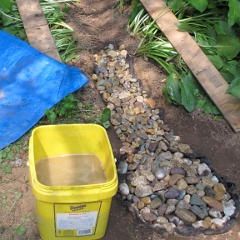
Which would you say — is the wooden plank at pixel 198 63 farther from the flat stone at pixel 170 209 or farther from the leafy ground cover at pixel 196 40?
the flat stone at pixel 170 209

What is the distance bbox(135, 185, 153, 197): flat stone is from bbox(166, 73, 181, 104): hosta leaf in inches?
31.4

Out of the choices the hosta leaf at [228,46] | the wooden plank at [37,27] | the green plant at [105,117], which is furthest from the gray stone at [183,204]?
the wooden plank at [37,27]

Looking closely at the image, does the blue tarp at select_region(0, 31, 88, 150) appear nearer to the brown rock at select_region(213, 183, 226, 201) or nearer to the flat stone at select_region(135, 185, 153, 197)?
the flat stone at select_region(135, 185, 153, 197)

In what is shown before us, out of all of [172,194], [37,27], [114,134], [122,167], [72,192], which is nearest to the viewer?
[72,192]

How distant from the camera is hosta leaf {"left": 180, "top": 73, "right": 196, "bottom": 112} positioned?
2539mm

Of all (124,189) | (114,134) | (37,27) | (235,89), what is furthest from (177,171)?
(37,27)

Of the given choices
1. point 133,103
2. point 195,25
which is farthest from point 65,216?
point 195,25

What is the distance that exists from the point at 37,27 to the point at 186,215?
1.96 m

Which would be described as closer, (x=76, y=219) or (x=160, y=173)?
(x=76, y=219)

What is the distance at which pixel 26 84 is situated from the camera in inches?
95.1

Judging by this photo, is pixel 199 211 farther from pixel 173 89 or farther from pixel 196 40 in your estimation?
pixel 196 40

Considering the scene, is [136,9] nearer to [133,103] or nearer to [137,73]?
[137,73]

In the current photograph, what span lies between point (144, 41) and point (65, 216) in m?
1.95

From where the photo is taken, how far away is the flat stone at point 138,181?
6.86ft
